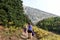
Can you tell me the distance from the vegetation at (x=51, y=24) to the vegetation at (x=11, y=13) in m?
3.12

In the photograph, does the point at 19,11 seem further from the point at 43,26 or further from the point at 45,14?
the point at 45,14

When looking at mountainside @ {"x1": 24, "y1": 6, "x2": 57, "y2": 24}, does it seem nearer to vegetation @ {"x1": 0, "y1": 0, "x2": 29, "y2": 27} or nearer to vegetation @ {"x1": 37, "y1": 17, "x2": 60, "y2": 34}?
vegetation @ {"x1": 37, "y1": 17, "x2": 60, "y2": 34}

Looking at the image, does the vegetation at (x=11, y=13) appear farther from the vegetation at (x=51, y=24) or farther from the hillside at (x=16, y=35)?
the vegetation at (x=51, y=24)

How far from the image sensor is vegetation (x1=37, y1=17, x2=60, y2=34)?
2266 centimetres

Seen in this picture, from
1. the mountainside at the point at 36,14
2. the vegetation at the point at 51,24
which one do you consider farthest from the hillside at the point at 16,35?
the mountainside at the point at 36,14

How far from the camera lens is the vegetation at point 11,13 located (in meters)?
18.2

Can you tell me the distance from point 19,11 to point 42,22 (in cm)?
415

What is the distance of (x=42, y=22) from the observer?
23750 millimetres

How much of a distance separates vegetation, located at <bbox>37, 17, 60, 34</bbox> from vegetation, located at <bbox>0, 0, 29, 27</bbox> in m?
3.12

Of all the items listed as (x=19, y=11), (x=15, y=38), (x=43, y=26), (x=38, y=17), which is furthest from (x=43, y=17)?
(x=15, y=38)

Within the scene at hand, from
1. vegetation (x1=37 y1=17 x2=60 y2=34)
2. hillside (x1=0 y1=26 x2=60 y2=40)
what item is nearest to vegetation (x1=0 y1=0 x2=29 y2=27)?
hillside (x1=0 y1=26 x2=60 y2=40)

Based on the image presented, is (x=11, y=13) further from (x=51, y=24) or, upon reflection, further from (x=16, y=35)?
(x=51, y=24)

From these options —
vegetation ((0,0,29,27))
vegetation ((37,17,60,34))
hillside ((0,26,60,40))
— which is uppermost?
vegetation ((0,0,29,27))

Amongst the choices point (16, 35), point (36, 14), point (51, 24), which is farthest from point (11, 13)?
point (36, 14)
